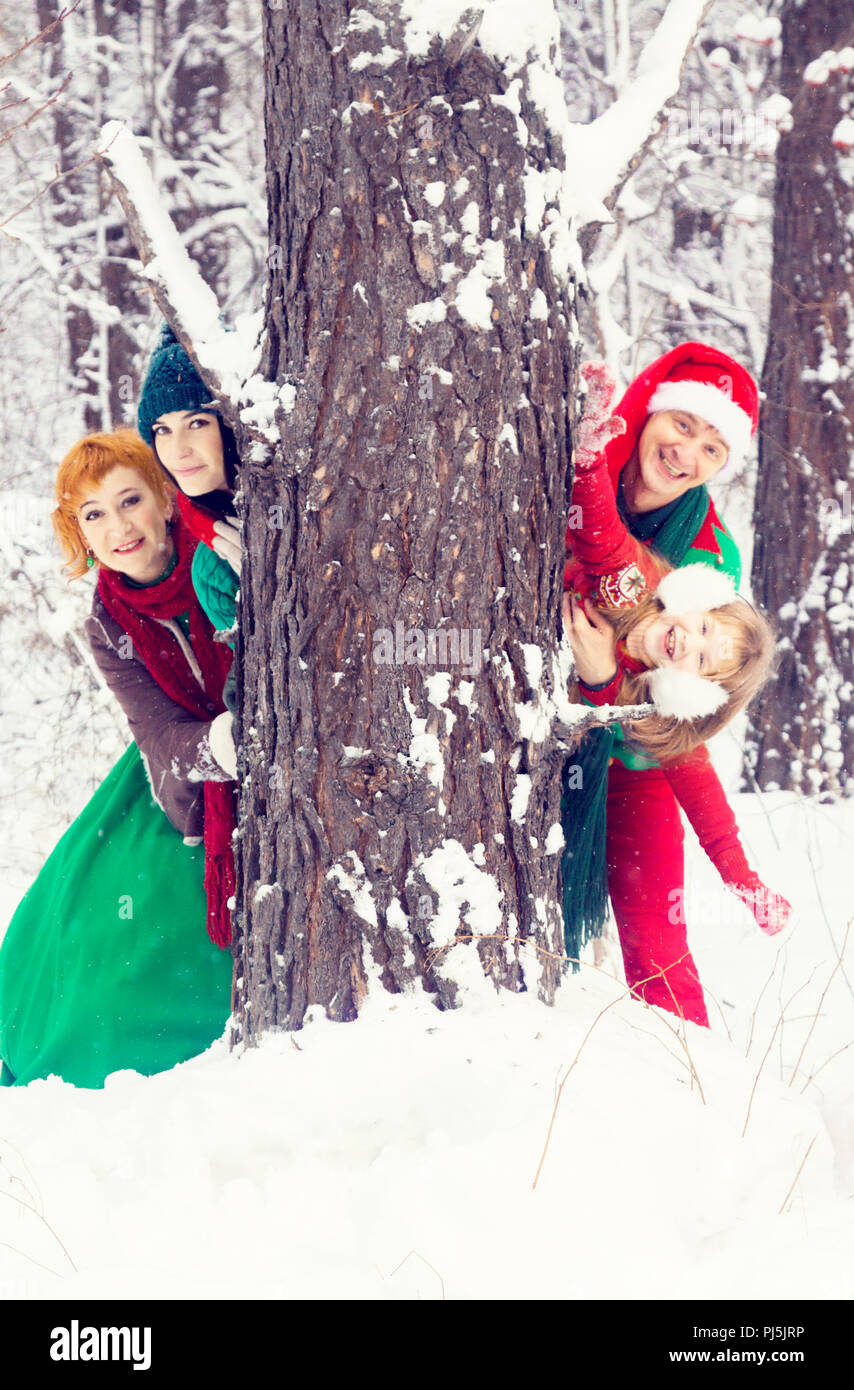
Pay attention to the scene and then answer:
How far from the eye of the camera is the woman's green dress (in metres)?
2.65

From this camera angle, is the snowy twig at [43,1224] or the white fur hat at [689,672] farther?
the white fur hat at [689,672]

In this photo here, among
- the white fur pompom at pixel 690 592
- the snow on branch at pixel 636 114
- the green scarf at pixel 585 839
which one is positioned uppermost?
the snow on branch at pixel 636 114

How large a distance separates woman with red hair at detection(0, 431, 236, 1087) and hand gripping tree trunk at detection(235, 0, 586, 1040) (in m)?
0.67

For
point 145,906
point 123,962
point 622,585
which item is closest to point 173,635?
point 145,906

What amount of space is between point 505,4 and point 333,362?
0.69 meters

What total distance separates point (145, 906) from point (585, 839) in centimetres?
117

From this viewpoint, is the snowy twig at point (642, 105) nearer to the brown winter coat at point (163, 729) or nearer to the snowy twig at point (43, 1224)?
the brown winter coat at point (163, 729)

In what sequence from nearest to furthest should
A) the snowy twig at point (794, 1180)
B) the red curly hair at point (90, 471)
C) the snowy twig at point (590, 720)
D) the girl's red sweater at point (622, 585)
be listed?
1. the snowy twig at point (794, 1180)
2. the snowy twig at point (590, 720)
3. the girl's red sweater at point (622, 585)
4. the red curly hair at point (90, 471)

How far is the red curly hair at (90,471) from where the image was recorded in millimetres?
2764

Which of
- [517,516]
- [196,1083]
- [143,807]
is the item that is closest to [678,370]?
[517,516]

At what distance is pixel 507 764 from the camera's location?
195cm

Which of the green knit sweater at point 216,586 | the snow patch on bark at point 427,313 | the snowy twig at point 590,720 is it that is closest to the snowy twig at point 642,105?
the snow patch on bark at point 427,313

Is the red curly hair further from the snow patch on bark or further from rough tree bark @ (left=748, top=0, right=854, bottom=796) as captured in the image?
rough tree bark @ (left=748, top=0, right=854, bottom=796)

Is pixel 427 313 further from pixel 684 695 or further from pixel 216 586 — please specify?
pixel 684 695
